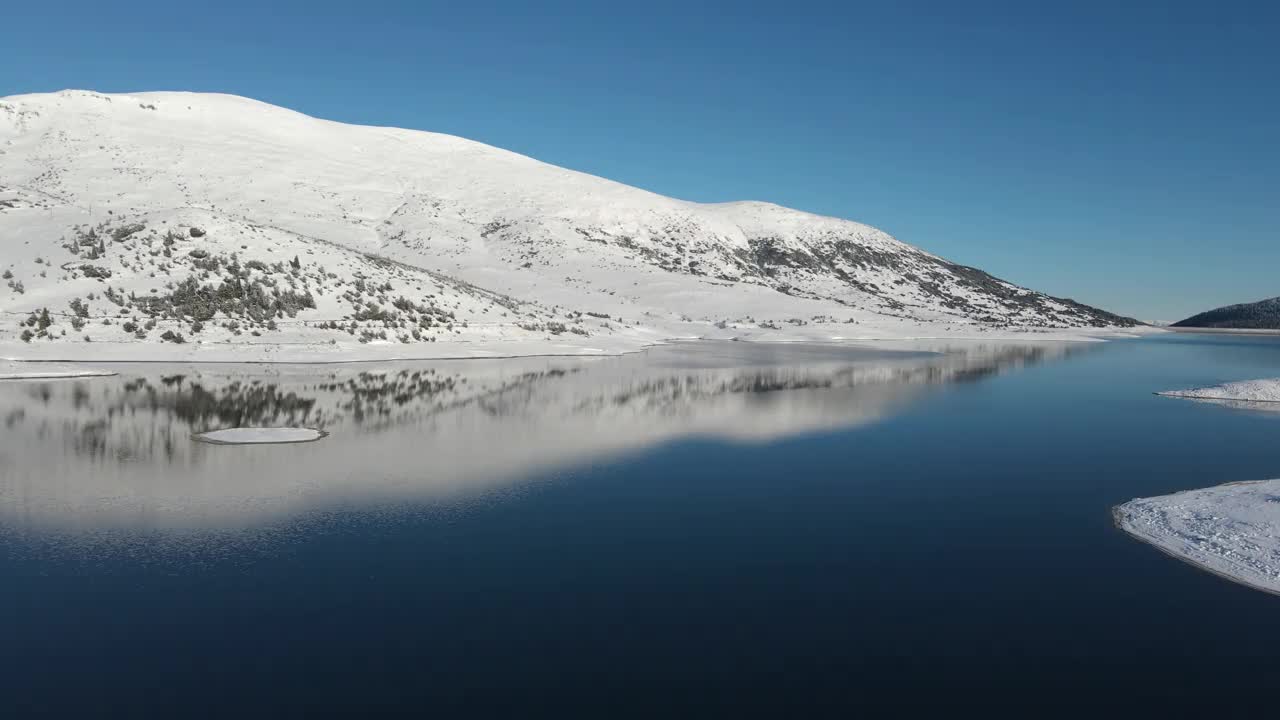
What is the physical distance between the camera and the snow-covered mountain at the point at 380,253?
46.5 meters

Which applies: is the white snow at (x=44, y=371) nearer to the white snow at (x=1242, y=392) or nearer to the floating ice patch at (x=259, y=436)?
the floating ice patch at (x=259, y=436)

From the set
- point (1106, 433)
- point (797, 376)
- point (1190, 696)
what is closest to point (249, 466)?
point (1190, 696)

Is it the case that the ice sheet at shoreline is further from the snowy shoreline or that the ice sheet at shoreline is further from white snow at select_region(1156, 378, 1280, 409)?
the snowy shoreline

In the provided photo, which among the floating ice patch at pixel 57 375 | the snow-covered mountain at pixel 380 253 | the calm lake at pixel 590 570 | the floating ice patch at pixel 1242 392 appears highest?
the snow-covered mountain at pixel 380 253

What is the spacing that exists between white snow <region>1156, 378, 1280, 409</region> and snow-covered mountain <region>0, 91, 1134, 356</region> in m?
34.4

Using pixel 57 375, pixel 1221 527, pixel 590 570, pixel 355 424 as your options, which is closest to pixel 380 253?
pixel 57 375

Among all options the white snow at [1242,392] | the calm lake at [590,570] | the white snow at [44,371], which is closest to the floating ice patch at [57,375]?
the white snow at [44,371]

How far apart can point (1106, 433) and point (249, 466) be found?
83.1 ft

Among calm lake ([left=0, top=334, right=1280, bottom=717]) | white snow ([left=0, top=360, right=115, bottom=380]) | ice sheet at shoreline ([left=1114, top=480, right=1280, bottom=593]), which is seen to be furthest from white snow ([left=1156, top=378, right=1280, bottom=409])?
white snow ([left=0, top=360, right=115, bottom=380])

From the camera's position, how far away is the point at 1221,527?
48.3 ft

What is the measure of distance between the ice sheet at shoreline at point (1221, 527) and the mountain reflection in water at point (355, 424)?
1072 centimetres

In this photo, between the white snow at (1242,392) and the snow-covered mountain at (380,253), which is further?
the snow-covered mountain at (380,253)

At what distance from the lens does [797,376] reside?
4456 centimetres

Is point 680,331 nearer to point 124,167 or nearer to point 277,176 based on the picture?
point 277,176
